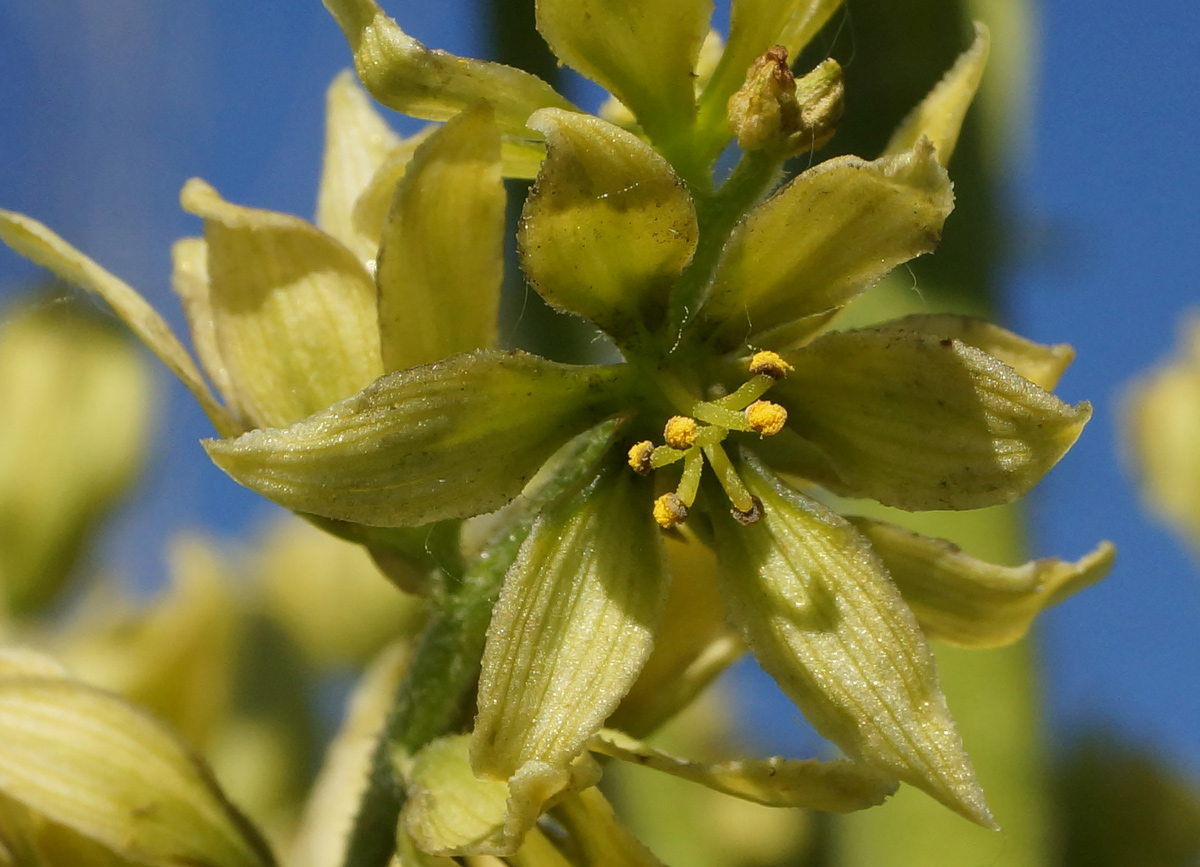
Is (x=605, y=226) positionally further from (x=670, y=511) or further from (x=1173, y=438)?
(x=1173, y=438)

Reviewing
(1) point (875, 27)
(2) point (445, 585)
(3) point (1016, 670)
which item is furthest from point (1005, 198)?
(2) point (445, 585)

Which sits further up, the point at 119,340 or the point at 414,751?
the point at 414,751

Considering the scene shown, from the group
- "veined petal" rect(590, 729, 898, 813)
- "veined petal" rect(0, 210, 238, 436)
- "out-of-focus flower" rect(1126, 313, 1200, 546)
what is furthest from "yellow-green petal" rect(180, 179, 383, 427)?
"out-of-focus flower" rect(1126, 313, 1200, 546)

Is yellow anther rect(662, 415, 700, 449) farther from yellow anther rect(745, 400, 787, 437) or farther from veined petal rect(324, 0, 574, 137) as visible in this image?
veined petal rect(324, 0, 574, 137)

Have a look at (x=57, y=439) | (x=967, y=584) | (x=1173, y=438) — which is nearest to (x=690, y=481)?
(x=967, y=584)

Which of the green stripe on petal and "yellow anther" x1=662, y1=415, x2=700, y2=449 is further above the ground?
"yellow anther" x1=662, y1=415, x2=700, y2=449

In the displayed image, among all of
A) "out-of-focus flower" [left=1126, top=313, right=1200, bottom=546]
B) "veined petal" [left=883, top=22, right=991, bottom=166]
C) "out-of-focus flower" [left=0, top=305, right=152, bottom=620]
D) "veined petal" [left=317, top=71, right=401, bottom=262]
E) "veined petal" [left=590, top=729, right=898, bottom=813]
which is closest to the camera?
"veined petal" [left=590, top=729, right=898, bottom=813]

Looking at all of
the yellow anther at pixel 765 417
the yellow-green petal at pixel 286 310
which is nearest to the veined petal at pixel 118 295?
the yellow-green petal at pixel 286 310

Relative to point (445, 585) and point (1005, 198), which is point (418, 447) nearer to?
point (445, 585)

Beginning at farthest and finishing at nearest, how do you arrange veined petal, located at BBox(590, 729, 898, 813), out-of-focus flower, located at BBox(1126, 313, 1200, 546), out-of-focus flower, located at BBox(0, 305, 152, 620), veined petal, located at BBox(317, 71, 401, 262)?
1. out-of-focus flower, located at BBox(1126, 313, 1200, 546)
2. out-of-focus flower, located at BBox(0, 305, 152, 620)
3. veined petal, located at BBox(317, 71, 401, 262)
4. veined petal, located at BBox(590, 729, 898, 813)
